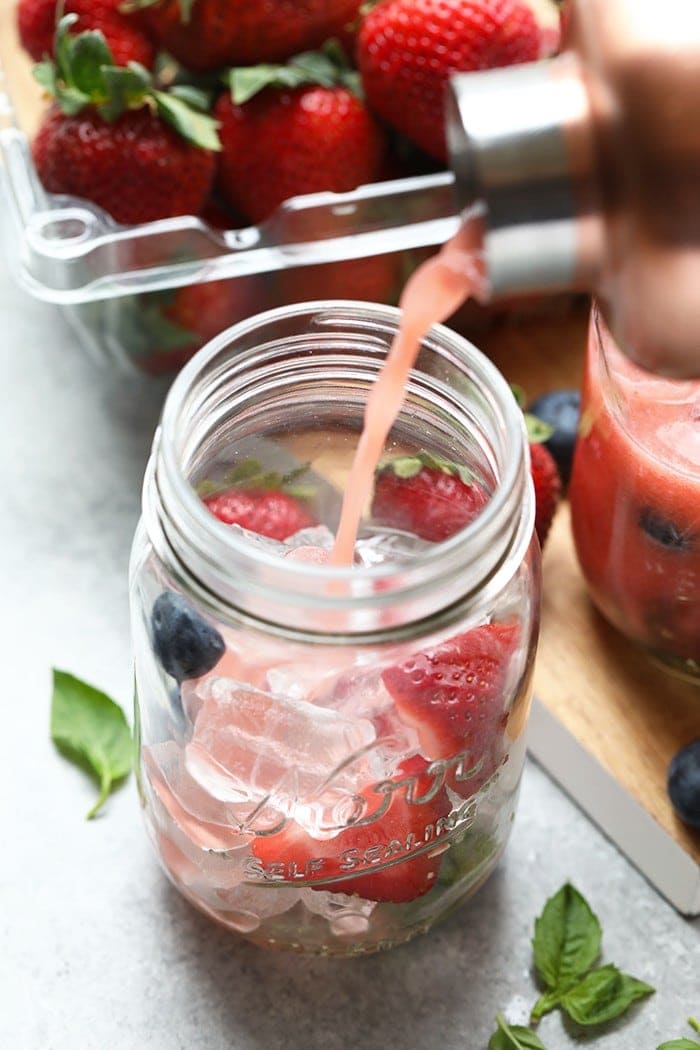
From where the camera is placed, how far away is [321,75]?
117cm

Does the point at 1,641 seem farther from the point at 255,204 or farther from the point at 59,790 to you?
the point at 255,204

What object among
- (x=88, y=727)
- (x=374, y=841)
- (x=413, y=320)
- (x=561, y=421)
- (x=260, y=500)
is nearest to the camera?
(x=413, y=320)

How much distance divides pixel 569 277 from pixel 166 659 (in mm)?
327

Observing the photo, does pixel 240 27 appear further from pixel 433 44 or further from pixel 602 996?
pixel 602 996

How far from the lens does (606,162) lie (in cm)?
56

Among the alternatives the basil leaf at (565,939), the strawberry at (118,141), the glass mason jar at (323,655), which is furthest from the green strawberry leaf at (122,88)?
the basil leaf at (565,939)

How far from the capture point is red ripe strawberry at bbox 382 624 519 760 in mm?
766

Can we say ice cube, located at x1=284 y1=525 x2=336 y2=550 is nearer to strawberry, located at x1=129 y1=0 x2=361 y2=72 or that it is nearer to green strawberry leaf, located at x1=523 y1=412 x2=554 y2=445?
green strawberry leaf, located at x1=523 y1=412 x2=554 y2=445

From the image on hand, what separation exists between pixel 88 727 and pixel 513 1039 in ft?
1.25

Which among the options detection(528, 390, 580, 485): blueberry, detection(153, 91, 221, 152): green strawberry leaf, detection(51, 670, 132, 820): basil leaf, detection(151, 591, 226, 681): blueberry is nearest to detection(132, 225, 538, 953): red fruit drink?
detection(151, 591, 226, 681): blueberry

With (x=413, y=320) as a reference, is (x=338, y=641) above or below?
below

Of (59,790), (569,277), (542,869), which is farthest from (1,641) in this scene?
(569,277)

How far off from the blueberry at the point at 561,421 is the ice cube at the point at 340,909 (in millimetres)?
439

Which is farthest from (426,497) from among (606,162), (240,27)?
(240,27)
